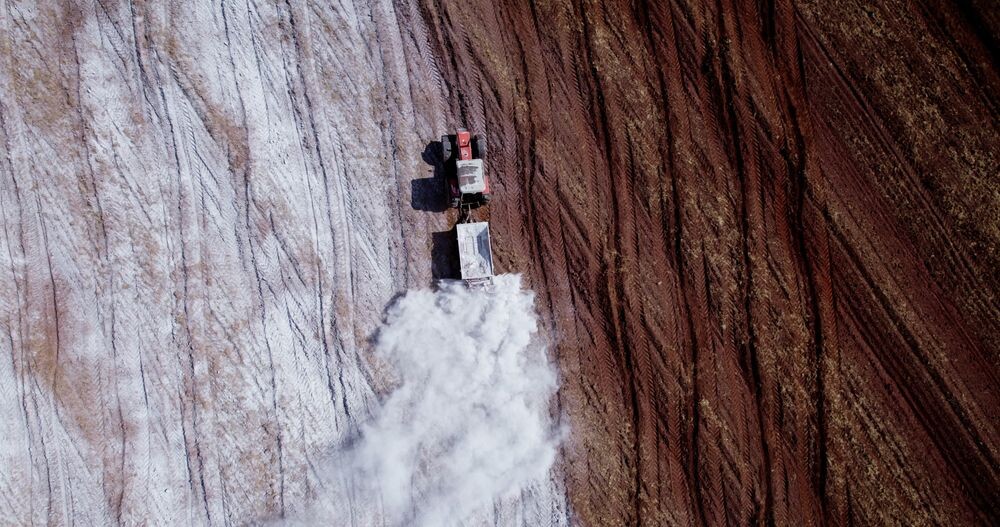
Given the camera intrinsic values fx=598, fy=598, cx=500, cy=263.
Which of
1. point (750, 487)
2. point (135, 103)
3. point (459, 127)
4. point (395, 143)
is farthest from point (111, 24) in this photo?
point (750, 487)

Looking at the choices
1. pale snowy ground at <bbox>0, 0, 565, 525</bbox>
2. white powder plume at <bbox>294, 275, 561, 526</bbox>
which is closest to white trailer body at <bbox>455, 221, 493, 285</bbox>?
white powder plume at <bbox>294, 275, 561, 526</bbox>

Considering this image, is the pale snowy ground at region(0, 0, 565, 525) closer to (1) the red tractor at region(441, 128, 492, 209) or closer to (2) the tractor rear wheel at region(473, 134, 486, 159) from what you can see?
(1) the red tractor at region(441, 128, 492, 209)

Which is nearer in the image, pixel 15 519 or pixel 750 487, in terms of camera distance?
pixel 15 519

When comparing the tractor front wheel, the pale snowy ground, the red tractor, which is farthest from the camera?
the tractor front wheel

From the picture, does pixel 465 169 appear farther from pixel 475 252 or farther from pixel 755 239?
pixel 755 239

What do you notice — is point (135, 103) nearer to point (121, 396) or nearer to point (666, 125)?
point (121, 396)

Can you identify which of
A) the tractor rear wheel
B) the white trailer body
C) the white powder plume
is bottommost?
the white powder plume

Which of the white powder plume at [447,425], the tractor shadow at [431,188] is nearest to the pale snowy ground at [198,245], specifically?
the tractor shadow at [431,188]
